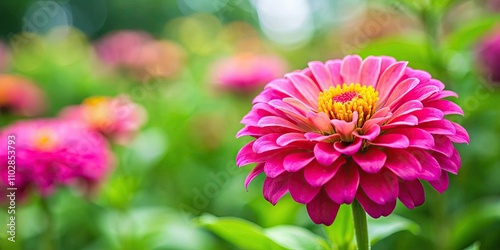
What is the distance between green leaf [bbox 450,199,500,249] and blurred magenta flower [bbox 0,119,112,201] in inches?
24.5

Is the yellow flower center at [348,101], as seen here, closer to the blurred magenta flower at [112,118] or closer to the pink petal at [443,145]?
the pink petal at [443,145]

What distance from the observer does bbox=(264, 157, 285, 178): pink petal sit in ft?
1.61

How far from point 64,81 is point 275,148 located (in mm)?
1794

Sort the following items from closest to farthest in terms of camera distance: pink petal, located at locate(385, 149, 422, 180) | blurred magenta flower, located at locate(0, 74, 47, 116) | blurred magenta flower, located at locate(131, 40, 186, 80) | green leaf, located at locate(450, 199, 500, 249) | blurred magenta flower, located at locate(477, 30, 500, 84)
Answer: pink petal, located at locate(385, 149, 422, 180)
green leaf, located at locate(450, 199, 500, 249)
blurred magenta flower, located at locate(477, 30, 500, 84)
blurred magenta flower, located at locate(0, 74, 47, 116)
blurred magenta flower, located at locate(131, 40, 186, 80)

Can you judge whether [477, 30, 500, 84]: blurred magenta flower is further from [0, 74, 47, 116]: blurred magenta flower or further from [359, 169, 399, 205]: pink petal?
[0, 74, 47, 116]: blurred magenta flower

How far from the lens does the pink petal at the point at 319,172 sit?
471 millimetres

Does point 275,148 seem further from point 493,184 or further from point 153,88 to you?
point 153,88

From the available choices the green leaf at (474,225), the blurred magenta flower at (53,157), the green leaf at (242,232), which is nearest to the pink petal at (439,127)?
the green leaf at (242,232)

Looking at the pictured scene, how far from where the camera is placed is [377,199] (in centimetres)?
46

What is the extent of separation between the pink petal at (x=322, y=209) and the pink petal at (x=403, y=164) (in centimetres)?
6

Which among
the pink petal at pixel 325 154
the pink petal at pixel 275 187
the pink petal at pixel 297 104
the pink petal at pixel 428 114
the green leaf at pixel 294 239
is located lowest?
the green leaf at pixel 294 239

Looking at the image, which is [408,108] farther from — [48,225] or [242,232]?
[48,225]

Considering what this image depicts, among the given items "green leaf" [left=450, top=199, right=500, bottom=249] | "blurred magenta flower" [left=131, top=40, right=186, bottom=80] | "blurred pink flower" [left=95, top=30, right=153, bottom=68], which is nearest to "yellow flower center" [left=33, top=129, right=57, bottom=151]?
"green leaf" [left=450, top=199, right=500, bottom=249]

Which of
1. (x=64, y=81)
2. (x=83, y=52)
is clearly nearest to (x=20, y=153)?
(x=64, y=81)
